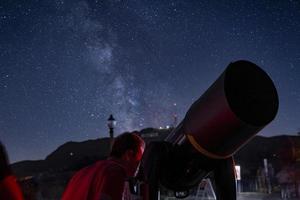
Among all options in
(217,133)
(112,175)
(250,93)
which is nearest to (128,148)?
(112,175)

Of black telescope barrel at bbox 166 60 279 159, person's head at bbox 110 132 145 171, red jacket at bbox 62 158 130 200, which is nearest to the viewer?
red jacket at bbox 62 158 130 200

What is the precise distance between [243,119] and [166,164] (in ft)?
3.27

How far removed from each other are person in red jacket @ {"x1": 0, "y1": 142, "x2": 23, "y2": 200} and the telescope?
84 cm

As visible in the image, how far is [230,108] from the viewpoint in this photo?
8.86ft

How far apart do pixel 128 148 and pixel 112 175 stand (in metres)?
0.29

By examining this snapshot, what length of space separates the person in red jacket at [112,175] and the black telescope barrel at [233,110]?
24.2 inches

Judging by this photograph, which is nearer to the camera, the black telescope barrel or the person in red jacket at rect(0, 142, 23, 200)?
the person in red jacket at rect(0, 142, 23, 200)

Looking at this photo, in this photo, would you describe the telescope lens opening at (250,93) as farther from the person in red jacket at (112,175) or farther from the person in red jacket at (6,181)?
the person in red jacket at (6,181)

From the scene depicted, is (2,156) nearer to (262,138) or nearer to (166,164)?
(166,164)

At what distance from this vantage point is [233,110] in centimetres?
272

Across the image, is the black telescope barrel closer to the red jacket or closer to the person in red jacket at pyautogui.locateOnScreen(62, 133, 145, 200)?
the person in red jacket at pyautogui.locateOnScreen(62, 133, 145, 200)

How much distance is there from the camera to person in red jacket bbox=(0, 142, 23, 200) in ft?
7.56

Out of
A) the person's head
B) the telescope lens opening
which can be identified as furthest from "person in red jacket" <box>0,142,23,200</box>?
the telescope lens opening

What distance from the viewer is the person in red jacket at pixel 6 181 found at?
230cm
